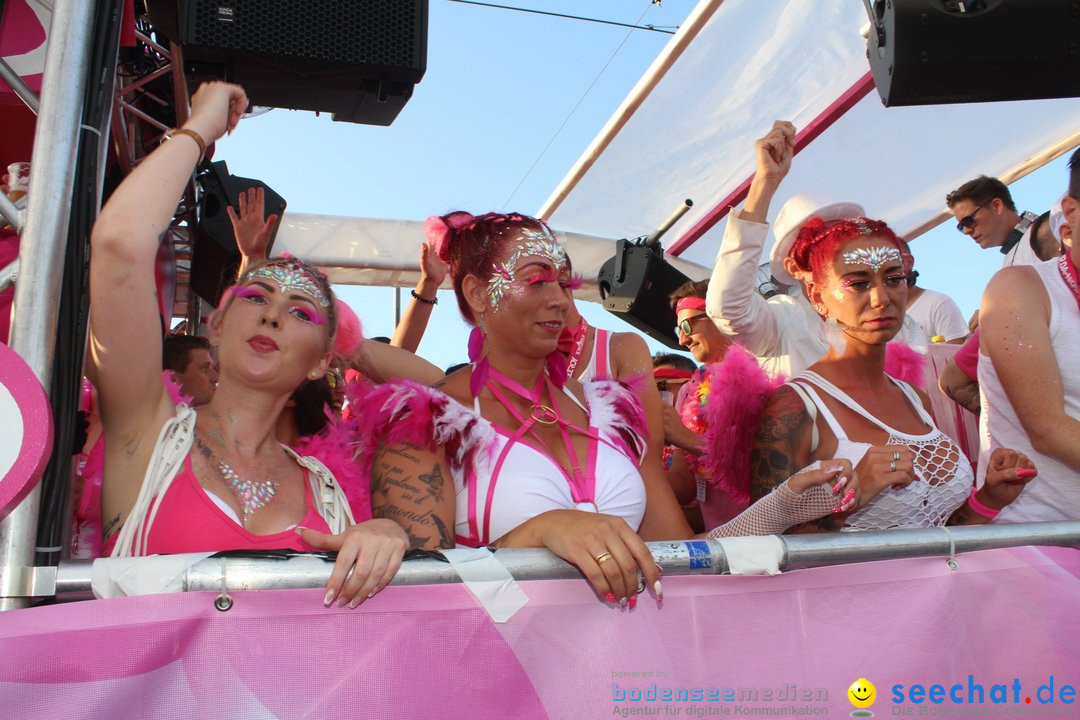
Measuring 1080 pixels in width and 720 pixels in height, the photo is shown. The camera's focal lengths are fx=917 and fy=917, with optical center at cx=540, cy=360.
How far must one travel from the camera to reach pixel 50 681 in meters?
1.11

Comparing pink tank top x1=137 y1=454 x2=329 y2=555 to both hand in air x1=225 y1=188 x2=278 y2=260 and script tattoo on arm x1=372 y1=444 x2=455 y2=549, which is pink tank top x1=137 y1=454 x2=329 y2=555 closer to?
script tattoo on arm x1=372 y1=444 x2=455 y2=549

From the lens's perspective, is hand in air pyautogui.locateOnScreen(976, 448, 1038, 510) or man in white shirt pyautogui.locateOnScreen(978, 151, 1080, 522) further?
man in white shirt pyautogui.locateOnScreen(978, 151, 1080, 522)

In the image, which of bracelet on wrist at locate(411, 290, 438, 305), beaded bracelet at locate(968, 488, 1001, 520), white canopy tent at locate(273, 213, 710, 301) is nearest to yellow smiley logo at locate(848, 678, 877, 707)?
beaded bracelet at locate(968, 488, 1001, 520)

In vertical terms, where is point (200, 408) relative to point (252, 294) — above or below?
below

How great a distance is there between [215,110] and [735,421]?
1417mm

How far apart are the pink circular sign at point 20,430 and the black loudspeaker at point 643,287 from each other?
14.7 feet

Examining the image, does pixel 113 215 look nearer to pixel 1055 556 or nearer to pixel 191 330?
pixel 1055 556

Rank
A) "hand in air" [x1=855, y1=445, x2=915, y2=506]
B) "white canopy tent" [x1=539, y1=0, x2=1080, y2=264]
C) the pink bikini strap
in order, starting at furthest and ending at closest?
"white canopy tent" [x1=539, y1=0, x2=1080, y2=264] < the pink bikini strap < "hand in air" [x1=855, y1=445, x2=915, y2=506]

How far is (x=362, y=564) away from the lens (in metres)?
1.24

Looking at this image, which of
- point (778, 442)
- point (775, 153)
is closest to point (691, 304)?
point (775, 153)

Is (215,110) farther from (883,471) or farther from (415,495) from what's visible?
(883,471)

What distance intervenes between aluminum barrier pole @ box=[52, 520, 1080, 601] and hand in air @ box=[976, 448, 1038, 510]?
348 mm

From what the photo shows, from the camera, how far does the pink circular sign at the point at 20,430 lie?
4.01 feet

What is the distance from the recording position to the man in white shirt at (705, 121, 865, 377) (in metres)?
2.65
